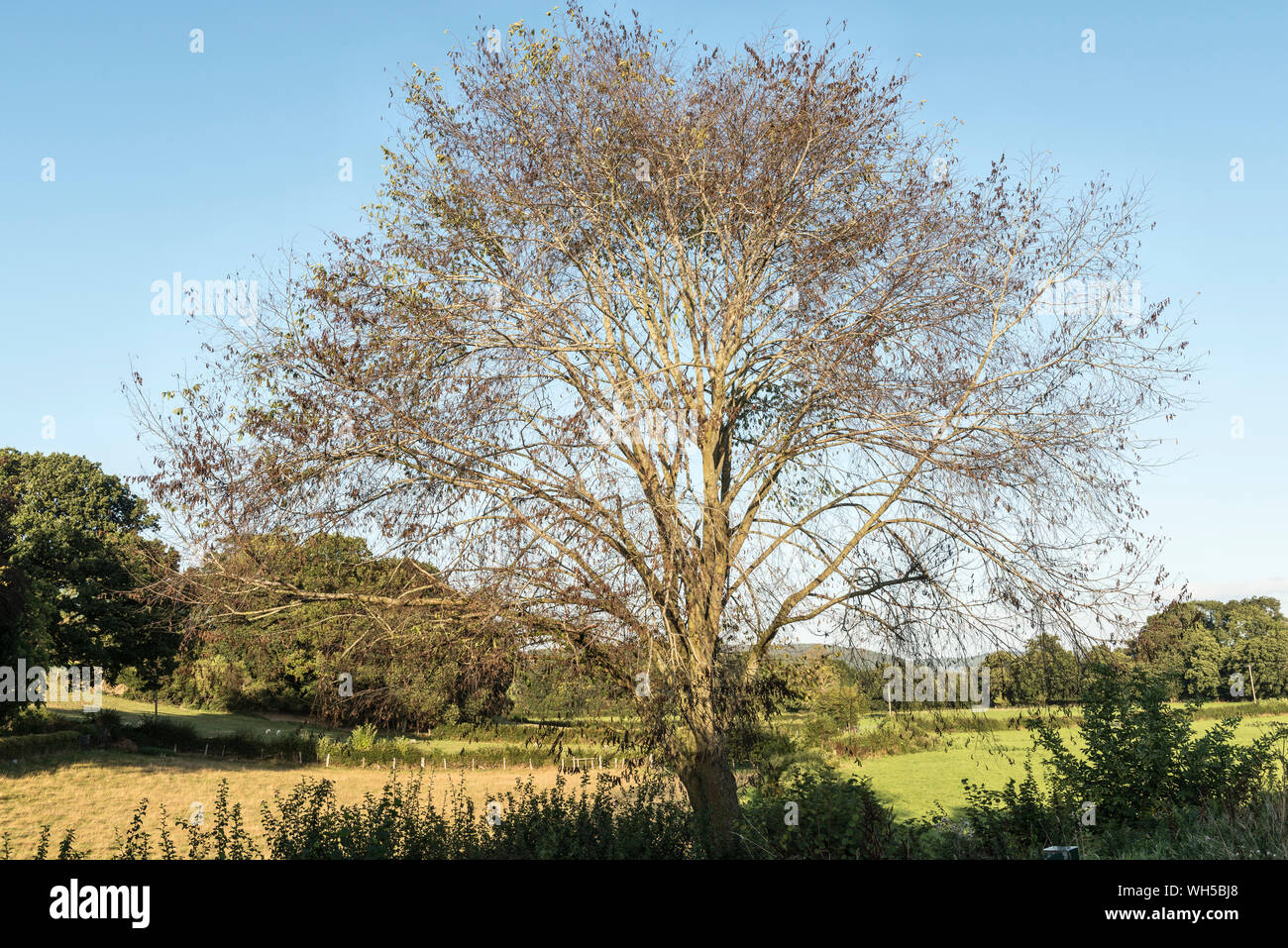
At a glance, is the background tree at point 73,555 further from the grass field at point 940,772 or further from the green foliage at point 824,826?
the green foliage at point 824,826

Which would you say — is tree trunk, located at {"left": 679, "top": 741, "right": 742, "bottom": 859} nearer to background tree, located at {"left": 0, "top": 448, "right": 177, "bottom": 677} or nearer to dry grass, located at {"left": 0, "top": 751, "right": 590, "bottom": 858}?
dry grass, located at {"left": 0, "top": 751, "right": 590, "bottom": 858}

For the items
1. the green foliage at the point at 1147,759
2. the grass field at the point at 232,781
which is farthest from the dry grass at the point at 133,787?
the green foliage at the point at 1147,759

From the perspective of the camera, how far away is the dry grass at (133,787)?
1892 centimetres

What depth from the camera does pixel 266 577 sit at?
895cm

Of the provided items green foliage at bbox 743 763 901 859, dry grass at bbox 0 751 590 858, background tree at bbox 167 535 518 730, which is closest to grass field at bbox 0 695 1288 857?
dry grass at bbox 0 751 590 858

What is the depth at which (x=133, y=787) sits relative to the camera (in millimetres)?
24875

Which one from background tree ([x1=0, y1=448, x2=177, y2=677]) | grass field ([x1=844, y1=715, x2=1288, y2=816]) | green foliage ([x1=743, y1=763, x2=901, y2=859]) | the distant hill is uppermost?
background tree ([x1=0, y1=448, x2=177, y2=677])

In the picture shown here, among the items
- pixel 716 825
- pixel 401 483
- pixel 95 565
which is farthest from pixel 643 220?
pixel 95 565

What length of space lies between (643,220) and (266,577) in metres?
6.06

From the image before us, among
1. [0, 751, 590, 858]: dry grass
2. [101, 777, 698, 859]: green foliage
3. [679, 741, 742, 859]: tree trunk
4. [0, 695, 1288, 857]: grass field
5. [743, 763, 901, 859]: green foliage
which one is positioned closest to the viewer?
[101, 777, 698, 859]: green foliage

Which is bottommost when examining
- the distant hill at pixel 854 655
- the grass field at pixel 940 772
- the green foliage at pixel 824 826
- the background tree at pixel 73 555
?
the grass field at pixel 940 772

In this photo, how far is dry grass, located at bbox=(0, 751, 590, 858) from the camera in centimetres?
1892

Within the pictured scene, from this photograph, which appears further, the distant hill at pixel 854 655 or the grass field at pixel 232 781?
the grass field at pixel 232 781
